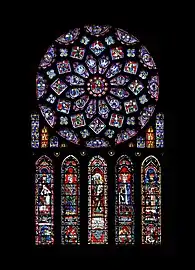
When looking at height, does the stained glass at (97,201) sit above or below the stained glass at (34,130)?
below

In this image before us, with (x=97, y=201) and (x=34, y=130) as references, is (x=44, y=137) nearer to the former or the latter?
(x=34, y=130)

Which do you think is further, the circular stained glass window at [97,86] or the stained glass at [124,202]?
the circular stained glass window at [97,86]

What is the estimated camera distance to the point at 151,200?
1820 cm

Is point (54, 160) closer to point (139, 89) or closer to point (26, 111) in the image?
point (26, 111)

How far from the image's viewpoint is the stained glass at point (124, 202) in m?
18.1

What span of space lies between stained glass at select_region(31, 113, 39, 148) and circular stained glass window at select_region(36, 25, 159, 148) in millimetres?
191

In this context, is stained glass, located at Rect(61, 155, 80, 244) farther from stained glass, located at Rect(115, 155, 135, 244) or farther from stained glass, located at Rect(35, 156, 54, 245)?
stained glass, located at Rect(115, 155, 135, 244)

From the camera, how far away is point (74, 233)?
1816 centimetres

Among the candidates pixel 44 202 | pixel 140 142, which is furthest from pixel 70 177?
pixel 140 142

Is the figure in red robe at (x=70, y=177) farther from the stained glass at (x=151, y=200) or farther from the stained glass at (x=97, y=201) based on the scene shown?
the stained glass at (x=151, y=200)

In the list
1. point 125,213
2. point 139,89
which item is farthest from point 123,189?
point 139,89

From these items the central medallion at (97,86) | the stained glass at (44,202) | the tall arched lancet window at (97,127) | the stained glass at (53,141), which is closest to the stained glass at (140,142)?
the tall arched lancet window at (97,127)

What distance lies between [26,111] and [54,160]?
1161mm

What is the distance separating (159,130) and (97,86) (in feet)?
5.33
